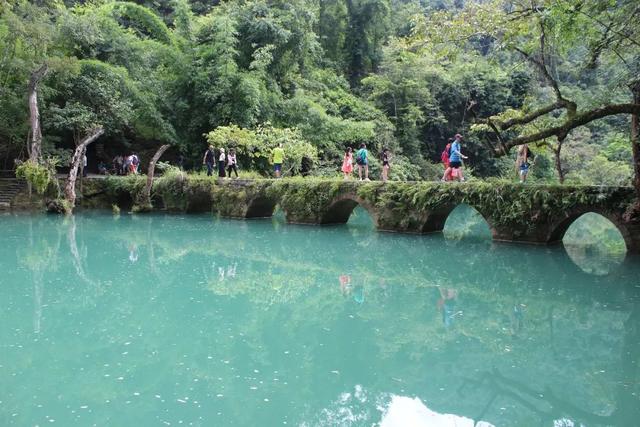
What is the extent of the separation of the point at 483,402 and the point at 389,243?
10551mm

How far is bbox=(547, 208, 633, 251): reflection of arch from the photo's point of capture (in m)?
13.9

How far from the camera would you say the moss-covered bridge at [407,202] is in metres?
14.2

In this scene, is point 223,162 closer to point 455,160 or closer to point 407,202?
point 407,202

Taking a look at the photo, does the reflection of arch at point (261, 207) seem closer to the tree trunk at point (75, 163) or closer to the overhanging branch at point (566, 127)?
the tree trunk at point (75, 163)

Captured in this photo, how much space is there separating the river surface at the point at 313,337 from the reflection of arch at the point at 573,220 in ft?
2.22

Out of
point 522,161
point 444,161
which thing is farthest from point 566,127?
point 444,161

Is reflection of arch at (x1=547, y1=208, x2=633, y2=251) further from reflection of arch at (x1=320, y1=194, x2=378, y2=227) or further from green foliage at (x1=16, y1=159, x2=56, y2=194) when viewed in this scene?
green foliage at (x1=16, y1=159, x2=56, y2=194)

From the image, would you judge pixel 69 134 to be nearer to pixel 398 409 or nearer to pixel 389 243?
pixel 389 243

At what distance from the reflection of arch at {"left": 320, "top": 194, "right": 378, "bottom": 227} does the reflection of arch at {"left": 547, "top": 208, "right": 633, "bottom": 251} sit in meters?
5.42

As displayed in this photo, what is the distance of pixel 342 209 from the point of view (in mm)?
20469

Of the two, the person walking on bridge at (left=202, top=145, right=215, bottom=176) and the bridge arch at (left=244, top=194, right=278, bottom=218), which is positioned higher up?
the person walking on bridge at (left=202, top=145, right=215, bottom=176)

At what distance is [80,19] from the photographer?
84.7 ft

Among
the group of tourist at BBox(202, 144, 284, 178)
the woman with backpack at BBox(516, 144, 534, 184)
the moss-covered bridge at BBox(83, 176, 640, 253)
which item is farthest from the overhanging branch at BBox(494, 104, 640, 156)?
the group of tourist at BBox(202, 144, 284, 178)

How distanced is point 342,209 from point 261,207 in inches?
151
